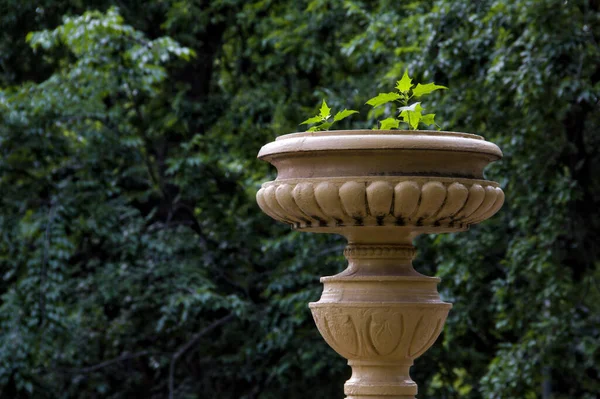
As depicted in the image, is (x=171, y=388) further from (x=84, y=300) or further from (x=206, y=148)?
(x=206, y=148)

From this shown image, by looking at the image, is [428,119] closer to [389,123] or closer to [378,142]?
[389,123]

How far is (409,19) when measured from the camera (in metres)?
8.42

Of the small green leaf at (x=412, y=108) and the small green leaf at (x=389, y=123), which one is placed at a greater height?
the small green leaf at (x=412, y=108)

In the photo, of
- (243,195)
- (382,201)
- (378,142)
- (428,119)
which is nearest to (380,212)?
(382,201)

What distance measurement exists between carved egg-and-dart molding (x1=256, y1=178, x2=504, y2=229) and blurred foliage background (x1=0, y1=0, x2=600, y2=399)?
12.2 feet

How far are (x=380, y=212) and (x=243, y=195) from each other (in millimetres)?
7257

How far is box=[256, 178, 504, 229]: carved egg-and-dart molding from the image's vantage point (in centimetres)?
355

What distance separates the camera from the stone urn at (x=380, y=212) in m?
3.56

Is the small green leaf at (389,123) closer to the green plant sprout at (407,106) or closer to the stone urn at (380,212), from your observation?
the green plant sprout at (407,106)

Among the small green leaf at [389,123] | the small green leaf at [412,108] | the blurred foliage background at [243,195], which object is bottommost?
the blurred foliage background at [243,195]

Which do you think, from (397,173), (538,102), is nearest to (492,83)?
(538,102)

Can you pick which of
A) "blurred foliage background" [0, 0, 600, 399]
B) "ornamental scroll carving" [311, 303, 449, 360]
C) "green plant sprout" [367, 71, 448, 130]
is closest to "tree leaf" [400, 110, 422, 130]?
→ "green plant sprout" [367, 71, 448, 130]

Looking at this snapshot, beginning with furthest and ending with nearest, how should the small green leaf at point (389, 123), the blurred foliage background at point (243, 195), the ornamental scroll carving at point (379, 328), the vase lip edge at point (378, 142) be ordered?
1. the blurred foliage background at point (243, 195)
2. the small green leaf at point (389, 123)
3. the ornamental scroll carving at point (379, 328)
4. the vase lip edge at point (378, 142)

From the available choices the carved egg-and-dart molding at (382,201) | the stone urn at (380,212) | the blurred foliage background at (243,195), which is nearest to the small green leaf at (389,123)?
the stone urn at (380,212)
